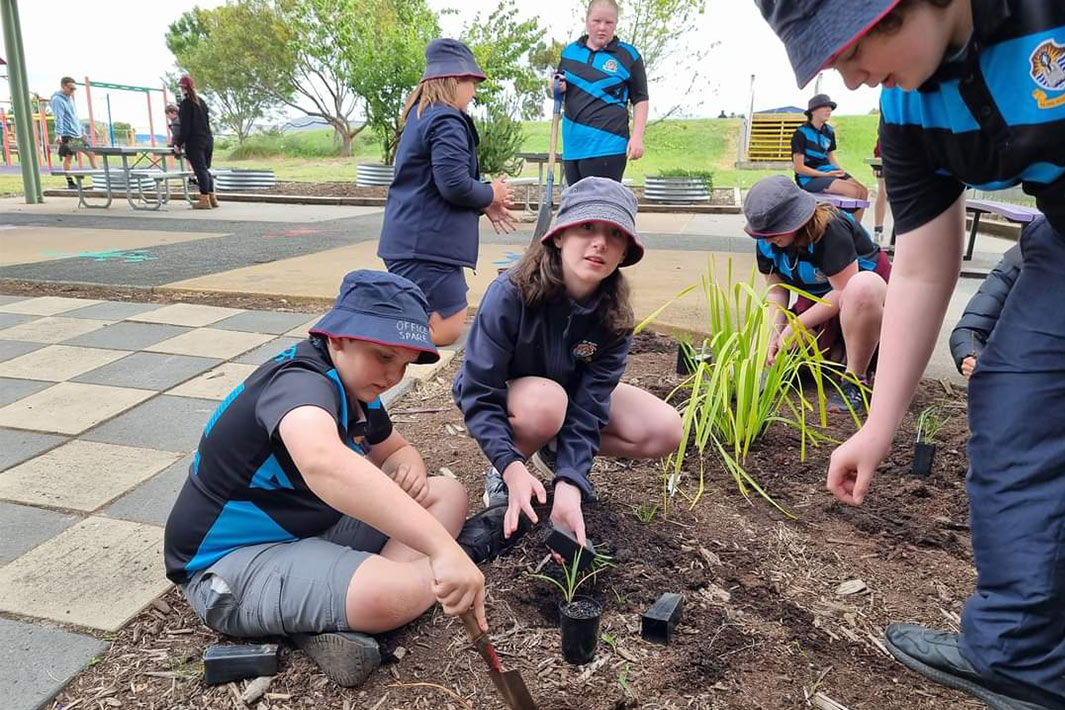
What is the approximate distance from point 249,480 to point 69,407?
6.21 feet

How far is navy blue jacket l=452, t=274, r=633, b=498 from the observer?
2172 mm

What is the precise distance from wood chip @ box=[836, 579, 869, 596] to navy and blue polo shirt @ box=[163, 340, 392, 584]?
4.30 ft

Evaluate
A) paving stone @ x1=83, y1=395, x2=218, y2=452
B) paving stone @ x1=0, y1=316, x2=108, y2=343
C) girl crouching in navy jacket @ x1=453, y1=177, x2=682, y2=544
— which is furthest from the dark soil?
paving stone @ x1=0, y1=316, x2=108, y2=343

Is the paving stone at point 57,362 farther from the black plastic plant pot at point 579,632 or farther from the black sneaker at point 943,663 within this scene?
the black sneaker at point 943,663

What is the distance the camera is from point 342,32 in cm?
1767

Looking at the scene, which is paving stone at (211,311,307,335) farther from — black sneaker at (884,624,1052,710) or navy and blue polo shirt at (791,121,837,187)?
navy and blue polo shirt at (791,121,837,187)

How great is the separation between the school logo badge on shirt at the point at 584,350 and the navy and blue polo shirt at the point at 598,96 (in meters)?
3.72

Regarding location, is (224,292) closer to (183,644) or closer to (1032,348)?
(183,644)

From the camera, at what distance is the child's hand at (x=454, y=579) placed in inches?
57.7

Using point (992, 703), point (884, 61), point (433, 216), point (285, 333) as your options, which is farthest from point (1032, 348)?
point (285, 333)

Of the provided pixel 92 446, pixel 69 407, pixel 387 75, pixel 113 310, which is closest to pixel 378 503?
pixel 92 446

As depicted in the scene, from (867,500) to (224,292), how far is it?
4.25 metres

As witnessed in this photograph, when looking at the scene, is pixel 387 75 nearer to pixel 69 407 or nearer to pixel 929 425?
pixel 69 407

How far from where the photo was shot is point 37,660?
5.52 feet
